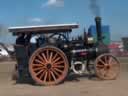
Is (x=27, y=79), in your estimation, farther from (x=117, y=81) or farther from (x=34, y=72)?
(x=117, y=81)

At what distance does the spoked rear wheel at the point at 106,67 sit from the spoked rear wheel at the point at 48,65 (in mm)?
1223

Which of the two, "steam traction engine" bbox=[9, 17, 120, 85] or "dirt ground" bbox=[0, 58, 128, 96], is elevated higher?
"steam traction engine" bbox=[9, 17, 120, 85]

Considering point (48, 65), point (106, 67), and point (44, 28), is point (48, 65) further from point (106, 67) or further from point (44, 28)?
point (106, 67)

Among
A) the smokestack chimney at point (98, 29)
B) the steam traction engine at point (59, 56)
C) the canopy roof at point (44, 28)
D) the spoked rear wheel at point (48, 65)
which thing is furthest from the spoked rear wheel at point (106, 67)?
the canopy roof at point (44, 28)

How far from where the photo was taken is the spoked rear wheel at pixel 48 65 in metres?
15.0

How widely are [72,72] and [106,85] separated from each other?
282cm

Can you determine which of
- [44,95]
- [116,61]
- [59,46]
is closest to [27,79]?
[59,46]

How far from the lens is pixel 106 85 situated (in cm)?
1405

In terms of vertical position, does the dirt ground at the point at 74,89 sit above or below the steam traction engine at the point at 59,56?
below

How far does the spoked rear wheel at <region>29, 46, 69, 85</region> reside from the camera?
1497 cm

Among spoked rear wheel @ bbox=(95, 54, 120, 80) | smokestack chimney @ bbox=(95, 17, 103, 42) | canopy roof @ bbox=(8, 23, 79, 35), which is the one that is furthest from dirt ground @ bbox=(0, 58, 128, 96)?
canopy roof @ bbox=(8, 23, 79, 35)

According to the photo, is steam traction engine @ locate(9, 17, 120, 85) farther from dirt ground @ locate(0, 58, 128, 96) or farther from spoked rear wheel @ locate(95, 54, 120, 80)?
dirt ground @ locate(0, 58, 128, 96)

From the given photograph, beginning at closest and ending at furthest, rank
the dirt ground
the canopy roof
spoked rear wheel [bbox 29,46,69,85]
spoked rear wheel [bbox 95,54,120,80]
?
the dirt ground, spoked rear wheel [bbox 29,46,69,85], the canopy roof, spoked rear wheel [bbox 95,54,120,80]

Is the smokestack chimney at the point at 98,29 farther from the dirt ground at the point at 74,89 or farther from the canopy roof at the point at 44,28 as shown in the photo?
the dirt ground at the point at 74,89
